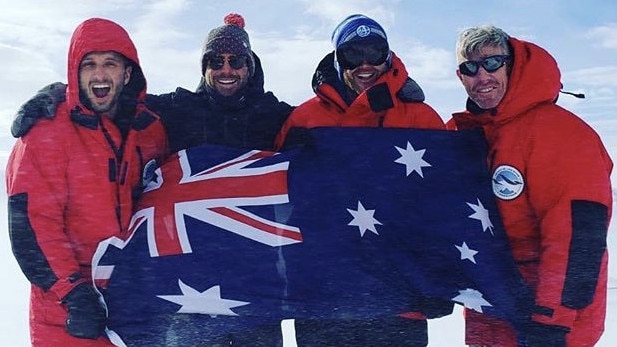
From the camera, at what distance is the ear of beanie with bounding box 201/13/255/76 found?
365 cm

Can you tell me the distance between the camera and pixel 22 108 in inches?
115

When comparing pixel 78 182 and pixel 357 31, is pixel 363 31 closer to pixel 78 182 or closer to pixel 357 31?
pixel 357 31

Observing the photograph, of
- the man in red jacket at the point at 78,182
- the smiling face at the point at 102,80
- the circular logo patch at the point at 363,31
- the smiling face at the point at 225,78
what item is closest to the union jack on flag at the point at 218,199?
the man in red jacket at the point at 78,182

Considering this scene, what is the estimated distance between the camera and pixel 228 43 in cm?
366

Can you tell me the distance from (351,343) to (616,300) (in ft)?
30.1

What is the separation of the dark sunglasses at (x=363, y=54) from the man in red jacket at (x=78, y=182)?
1.10 metres

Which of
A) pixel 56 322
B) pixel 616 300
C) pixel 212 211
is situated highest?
pixel 212 211

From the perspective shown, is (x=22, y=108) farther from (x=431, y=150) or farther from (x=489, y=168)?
(x=489, y=168)

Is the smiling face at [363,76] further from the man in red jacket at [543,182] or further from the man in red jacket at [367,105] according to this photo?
the man in red jacket at [543,182]

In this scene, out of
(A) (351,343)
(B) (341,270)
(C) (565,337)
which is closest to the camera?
(C) (565,337)

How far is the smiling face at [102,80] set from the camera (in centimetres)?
308

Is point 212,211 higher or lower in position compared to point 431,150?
lower

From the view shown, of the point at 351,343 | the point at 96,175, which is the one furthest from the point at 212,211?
the point at 351,343

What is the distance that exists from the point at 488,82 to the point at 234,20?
5.58ft
